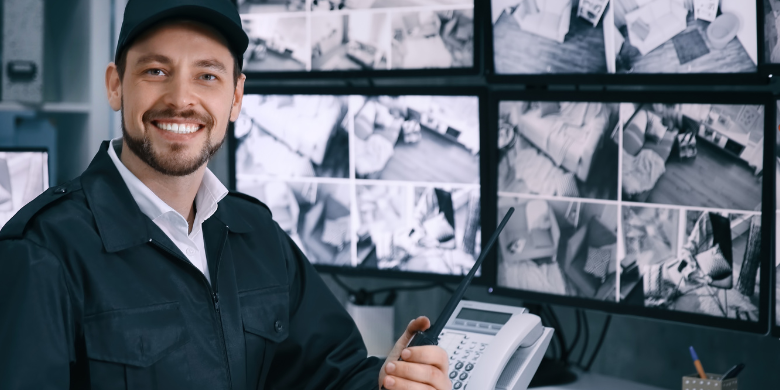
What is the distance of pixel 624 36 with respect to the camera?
58.1 inches

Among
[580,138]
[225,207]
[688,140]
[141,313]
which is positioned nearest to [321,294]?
[225,207]

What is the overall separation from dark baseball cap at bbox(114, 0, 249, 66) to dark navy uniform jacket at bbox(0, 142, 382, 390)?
182 mm

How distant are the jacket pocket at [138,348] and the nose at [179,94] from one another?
0.28 meters

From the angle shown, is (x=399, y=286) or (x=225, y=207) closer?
(x=225, y=207)

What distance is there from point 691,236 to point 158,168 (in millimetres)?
908

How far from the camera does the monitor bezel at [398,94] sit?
64.8 inches

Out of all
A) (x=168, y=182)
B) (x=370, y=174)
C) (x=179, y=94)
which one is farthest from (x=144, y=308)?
(x=370, y=174)

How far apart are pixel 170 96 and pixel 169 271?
24 centimetres

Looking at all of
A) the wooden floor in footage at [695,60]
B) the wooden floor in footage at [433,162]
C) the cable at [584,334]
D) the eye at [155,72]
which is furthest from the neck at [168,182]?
the cable at [584,334]

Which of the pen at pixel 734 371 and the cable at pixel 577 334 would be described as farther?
the cable at pixel 577 334

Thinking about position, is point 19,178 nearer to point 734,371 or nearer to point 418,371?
point 418,371

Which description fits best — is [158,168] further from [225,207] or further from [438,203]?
[438,203]

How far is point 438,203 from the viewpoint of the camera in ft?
5.58

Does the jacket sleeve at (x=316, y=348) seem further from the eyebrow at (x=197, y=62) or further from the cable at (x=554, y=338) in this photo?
the cable at (x=554, y=338)
